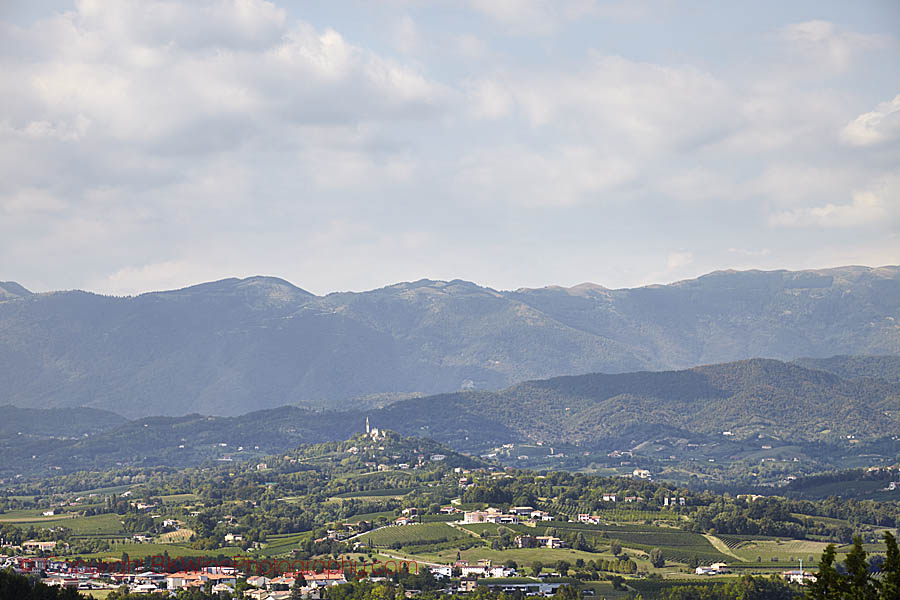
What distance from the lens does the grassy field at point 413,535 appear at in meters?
137

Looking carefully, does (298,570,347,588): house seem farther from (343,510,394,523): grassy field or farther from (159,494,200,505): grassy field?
(159,494,200,505): grassy field

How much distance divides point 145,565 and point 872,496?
116 metres

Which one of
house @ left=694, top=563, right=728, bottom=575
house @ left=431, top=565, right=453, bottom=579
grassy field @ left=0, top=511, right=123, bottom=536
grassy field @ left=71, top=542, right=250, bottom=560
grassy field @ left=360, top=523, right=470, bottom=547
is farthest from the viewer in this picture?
grassy field @ left=0, top=511, right=123, bottom=536

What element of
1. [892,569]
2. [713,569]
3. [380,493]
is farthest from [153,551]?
[892,569]

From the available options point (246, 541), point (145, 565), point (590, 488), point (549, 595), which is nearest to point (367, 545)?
point (246, 541)

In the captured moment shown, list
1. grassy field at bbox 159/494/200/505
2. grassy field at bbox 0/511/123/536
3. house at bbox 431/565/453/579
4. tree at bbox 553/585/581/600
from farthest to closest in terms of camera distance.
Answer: grassy field at bbox 159/494/200/505 < grassy field at bbox 0/511/123/536 < house at bbox 431/565/453/579 < tree at bbox 553/585/581/600

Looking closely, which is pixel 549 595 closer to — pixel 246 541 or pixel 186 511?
pixel 246 541

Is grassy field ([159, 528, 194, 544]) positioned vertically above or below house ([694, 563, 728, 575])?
above

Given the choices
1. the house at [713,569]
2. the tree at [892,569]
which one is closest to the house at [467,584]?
the house at [713,569]

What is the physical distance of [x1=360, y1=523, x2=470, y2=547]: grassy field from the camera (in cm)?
13662

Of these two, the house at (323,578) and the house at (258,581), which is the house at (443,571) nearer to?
the house at (323,578)

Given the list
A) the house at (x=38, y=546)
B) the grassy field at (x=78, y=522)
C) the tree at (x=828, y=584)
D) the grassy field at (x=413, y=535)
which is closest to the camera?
the tree at (x=828, y=584)

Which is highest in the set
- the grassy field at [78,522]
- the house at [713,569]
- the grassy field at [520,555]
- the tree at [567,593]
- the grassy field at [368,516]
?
the grassy field at [78,522]

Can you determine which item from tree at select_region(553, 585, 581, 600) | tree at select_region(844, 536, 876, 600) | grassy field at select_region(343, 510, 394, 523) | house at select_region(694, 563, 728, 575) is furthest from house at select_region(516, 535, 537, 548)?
tree at select_region(844, 536, 876, 600)
